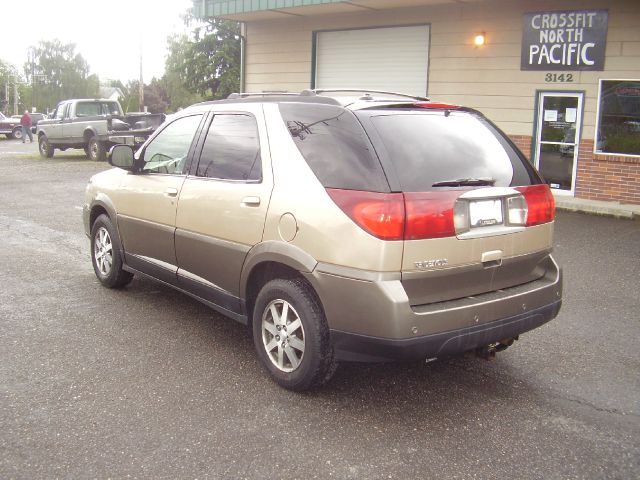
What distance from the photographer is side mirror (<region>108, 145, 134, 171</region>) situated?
5527 mm

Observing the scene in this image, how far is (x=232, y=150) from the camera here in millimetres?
4586

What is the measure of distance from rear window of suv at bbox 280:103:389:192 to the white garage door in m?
11.7

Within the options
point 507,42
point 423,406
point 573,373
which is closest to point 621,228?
point 507,42

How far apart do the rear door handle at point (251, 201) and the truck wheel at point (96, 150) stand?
19.1m

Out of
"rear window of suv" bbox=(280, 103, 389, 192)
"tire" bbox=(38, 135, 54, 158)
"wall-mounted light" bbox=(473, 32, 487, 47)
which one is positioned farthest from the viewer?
"tire" bbox=(38, 135, 54, 158)

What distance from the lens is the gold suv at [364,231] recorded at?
349cm

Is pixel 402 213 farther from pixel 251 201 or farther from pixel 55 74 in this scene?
pixel 55 74

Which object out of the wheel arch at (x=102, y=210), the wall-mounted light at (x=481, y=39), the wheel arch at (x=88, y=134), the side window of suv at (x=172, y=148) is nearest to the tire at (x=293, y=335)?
the side window of suv at (x=172, y=148)

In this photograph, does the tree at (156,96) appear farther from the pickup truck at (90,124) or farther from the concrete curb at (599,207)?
the concrete curb at (599,207)

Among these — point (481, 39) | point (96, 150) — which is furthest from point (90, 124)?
point (481, 39)

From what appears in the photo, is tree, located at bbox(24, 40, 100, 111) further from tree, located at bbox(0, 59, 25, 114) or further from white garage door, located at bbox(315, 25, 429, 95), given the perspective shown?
white garage door, located at bbox(315, 25, 429, 95)

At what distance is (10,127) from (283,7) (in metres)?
31.5

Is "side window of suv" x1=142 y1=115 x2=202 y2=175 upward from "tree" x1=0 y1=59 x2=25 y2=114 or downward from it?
downward

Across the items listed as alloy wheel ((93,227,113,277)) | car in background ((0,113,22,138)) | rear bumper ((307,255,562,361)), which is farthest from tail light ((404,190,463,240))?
car in background ((0,113,22,138))
